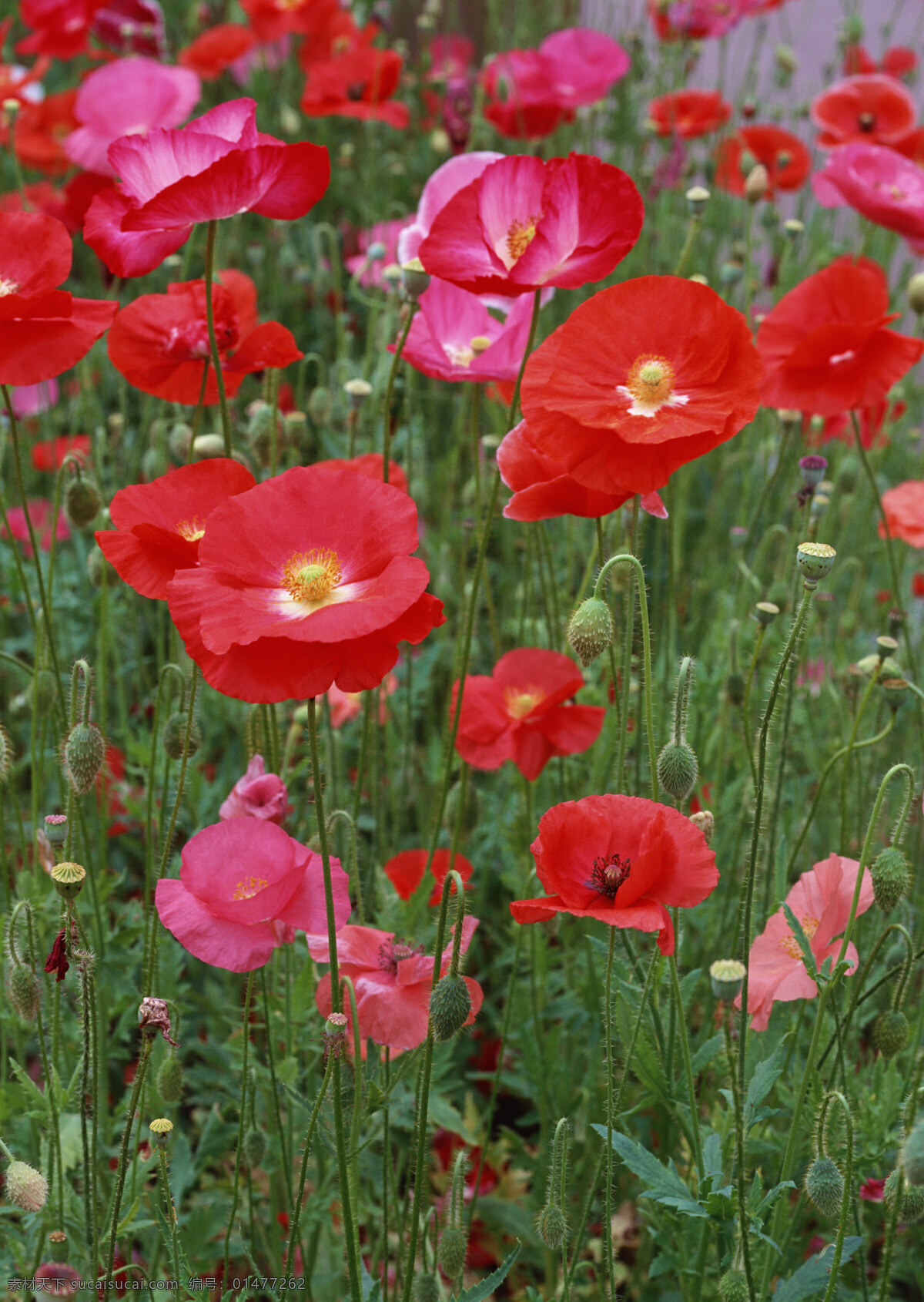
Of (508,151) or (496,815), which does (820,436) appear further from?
(508,151)

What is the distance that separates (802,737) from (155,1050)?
4.49ft

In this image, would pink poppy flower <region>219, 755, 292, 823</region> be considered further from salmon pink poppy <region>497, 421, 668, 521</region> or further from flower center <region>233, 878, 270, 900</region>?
salmon pink poppy <region>497, 421, 668, 521</region>

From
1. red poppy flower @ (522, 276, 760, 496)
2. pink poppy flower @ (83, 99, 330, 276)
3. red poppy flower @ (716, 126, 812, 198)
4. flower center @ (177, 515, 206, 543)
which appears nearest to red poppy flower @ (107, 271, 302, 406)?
pink poppy flower @ (83, 99, 330, 276)

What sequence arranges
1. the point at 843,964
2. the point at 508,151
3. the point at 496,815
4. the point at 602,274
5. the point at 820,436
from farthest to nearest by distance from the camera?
A: the point at 508,151
the point at 820,436
the point at 496,815
the point at 602,274
the point at 843,964

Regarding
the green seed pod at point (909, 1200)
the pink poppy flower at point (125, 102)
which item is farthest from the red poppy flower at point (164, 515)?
the pink poppy flower at point (125, 102)

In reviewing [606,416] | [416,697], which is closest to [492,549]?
[416,697]

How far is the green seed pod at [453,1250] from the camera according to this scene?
4.00 feet

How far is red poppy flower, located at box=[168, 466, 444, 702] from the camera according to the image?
3.11 feet

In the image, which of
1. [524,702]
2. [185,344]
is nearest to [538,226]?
[185,344]

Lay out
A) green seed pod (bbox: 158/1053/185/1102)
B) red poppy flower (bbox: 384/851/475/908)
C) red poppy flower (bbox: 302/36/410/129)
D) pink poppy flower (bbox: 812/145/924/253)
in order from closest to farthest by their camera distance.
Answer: green seed pod (bbox: 158/1053/185/1102), red poppy flower (bbox: 384/851/475/908), pink poppy flower (bbox: 812/145/924/253), red poppy flower (bbox: 302/36/410/129)

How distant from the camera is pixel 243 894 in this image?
1.15 meters

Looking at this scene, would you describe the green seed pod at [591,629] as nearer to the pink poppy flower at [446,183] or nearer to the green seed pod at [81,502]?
the pink poppy flower at [446,183]

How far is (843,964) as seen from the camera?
109 cm

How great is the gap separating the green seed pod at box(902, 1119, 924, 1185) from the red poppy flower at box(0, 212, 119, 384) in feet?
3.44
